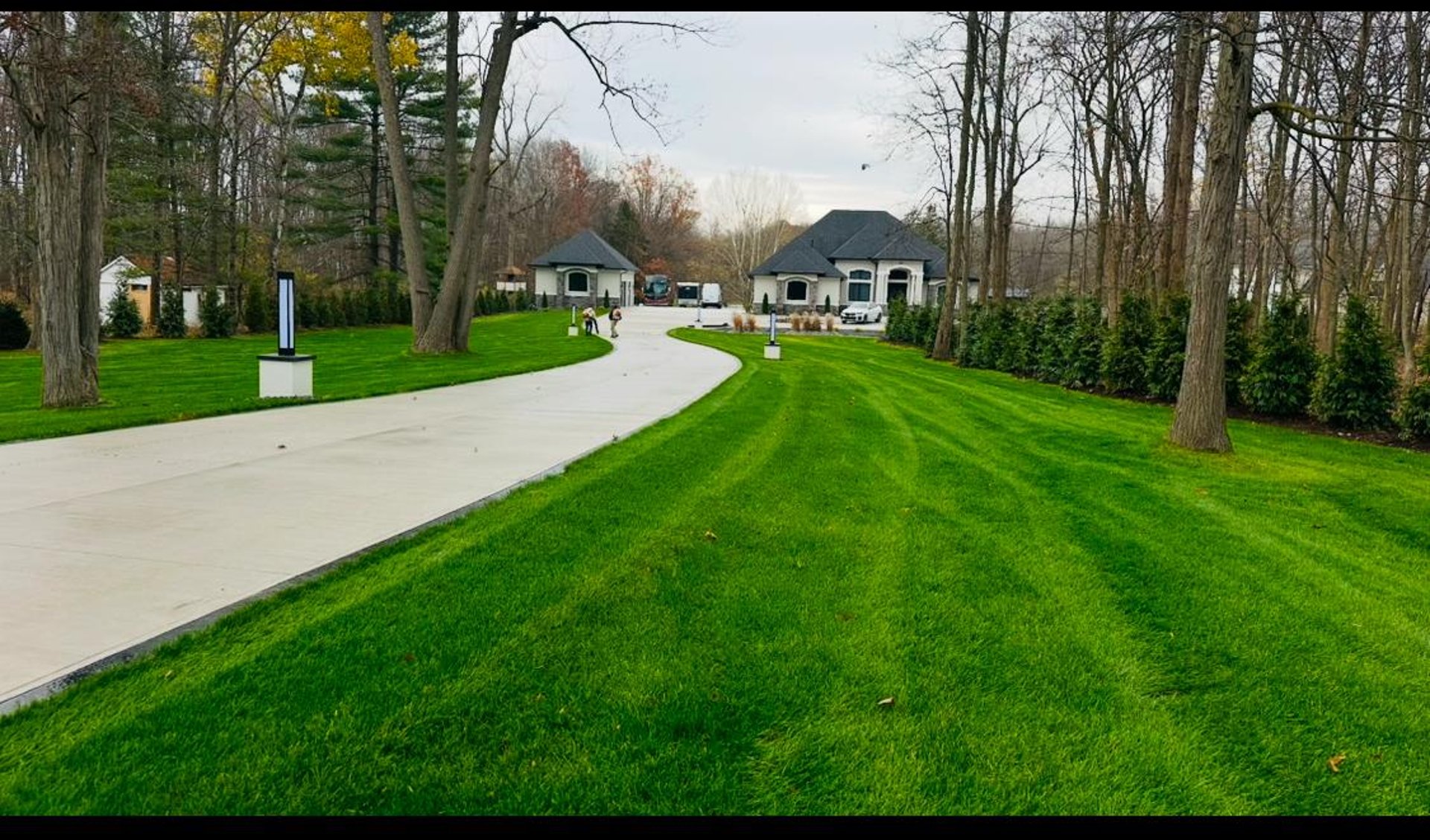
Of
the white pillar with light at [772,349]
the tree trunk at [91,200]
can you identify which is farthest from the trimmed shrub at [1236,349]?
the tree trunk at [91,200]

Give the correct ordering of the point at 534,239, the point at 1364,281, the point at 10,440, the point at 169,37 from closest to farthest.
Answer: the point at 10,440 → the point at 1364,281 → the point at 169,37 → the point at 534,239

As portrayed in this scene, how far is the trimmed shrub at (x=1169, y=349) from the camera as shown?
1452cm

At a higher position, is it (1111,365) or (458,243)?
(458,243)

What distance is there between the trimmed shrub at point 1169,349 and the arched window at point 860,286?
38278 mm

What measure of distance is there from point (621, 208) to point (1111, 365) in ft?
176

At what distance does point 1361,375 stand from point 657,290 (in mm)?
54814

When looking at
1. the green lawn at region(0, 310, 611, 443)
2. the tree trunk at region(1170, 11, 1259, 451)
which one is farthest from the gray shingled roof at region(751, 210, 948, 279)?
the tree trunk at region(1170, 11, 1259, 451)

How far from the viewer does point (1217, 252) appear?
27.6ft

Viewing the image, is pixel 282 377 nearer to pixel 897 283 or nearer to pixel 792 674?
pixel 792 674

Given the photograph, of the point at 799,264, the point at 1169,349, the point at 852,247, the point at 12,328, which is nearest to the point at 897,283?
the point at 852,247

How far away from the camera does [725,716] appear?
2922 mm
